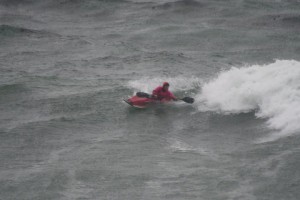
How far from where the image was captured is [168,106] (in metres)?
22.7

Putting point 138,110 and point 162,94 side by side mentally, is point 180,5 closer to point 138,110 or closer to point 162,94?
point 162,94

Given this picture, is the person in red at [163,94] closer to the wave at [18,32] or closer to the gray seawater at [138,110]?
the gray seawater at [138,110]

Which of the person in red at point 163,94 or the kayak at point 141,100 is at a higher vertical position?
the person in red at point 163,94

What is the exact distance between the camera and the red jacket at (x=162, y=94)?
22.4m

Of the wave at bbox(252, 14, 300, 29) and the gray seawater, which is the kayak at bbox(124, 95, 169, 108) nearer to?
the gray seawater

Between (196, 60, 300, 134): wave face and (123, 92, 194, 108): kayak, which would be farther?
(123, 92, 194, 108): kayak

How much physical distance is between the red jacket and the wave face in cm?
123

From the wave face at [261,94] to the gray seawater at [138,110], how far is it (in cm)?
14

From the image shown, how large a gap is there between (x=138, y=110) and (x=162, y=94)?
44.0 inches

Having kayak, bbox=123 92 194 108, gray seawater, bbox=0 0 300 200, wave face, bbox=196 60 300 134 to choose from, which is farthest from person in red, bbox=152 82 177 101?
wave face, bbox=196 60 300 134

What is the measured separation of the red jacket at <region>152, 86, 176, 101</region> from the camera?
22.4m

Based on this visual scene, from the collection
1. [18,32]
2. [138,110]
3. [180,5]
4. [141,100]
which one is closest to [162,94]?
[141,100]

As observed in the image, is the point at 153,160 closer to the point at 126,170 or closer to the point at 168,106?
the point at 126,170

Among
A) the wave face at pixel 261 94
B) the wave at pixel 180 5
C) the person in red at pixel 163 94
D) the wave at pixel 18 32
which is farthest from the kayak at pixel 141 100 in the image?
the wave at pixel 180 5
